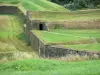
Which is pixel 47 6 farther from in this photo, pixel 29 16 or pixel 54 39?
pixel 54 39

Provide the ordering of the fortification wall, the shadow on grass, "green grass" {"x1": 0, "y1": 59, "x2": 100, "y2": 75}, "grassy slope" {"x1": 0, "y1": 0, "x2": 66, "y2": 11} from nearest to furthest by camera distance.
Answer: "green grass" {"x1": 0, "y1": 59, "x2": 100, "y2": 75}, the fortification wall, the shadow on grass, "grassy slope" {"x1": 0, "y1": 0, "x2": 66, "y2": 11}

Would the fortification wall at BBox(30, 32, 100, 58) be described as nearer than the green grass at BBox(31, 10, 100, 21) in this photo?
Yes

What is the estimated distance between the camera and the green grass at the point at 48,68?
13427 mm

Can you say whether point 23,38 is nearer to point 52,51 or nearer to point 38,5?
point 52,51

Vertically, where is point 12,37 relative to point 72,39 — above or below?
below

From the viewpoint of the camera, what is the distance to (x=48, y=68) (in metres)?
14.4

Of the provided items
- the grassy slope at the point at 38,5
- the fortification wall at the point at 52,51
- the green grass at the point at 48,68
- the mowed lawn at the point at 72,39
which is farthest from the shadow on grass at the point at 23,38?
the green grass at the point at 48,68

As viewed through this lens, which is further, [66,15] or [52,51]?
[66,15]

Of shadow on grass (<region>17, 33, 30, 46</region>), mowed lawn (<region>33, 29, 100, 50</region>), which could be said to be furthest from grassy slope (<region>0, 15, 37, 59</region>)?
mowed lawn (<region>33, 29, 100, 50</region>)

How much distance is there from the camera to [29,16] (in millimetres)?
35375

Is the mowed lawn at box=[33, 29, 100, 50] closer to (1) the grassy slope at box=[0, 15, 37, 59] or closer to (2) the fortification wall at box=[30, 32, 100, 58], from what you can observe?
(2) the fortification wall at box=[30, 32, 100, 58]

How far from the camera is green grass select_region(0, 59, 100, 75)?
13427 millimetres

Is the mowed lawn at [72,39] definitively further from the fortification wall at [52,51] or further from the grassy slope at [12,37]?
the grassy slope at [12,37]

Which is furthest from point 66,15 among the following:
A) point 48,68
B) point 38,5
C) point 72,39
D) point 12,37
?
point 48,68
